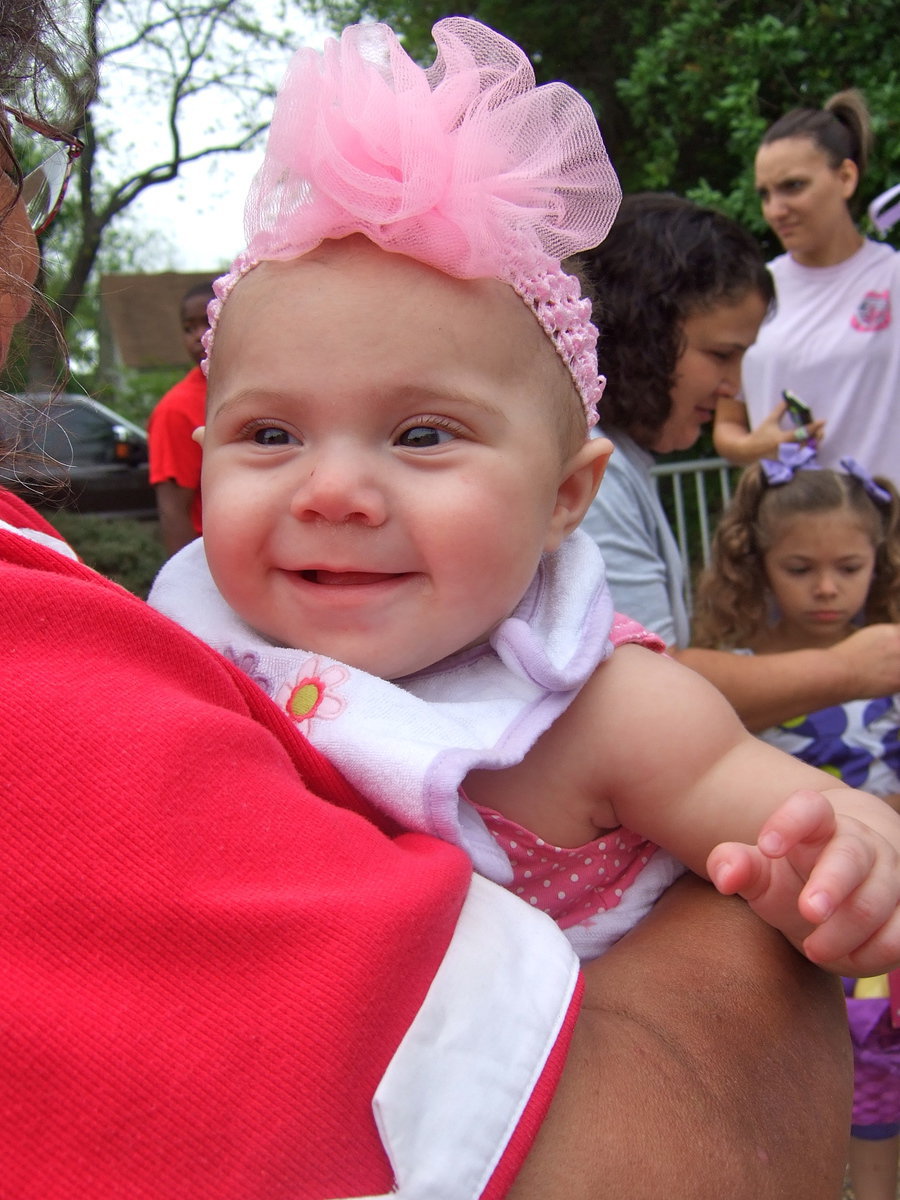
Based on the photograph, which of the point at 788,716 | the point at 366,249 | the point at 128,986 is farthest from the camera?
the point at 788,716

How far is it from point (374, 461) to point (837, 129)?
4664mm

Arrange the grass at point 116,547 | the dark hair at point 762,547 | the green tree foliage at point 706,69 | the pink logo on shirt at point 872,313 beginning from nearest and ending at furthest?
the dark hair at point 762,547, the pink logo on shirt at point 872,313, the green tree foliage at point 706,69, the grass at point 116,547

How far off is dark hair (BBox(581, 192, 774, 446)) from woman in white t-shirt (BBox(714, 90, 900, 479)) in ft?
4.83

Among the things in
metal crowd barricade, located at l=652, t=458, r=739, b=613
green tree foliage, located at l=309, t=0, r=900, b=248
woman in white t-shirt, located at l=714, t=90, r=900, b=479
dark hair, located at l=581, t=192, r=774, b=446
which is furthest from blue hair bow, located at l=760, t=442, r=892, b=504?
green tree foliage, located at l=309, t=0, r=900, b=248

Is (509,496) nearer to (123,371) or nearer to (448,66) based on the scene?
(448,66)

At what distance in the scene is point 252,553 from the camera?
1430 mm

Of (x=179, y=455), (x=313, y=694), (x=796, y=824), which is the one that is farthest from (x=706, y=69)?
(x=796, y=824)

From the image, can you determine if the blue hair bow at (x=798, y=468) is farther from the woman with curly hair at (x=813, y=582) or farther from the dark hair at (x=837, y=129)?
the dark hair at (x=837, y=129)

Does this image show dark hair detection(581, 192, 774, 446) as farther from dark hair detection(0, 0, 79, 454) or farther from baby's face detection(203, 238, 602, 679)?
dark hair detection(0, 0, 79, 454)

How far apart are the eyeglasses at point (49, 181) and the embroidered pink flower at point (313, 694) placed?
30.3 inches

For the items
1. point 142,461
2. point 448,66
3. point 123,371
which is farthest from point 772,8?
point 123,371

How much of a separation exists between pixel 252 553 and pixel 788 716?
2223 mm

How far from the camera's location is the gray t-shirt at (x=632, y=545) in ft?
9.88

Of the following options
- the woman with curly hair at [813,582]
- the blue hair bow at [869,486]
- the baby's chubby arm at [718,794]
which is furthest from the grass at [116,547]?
the baby's chubby arm at [718,794]
